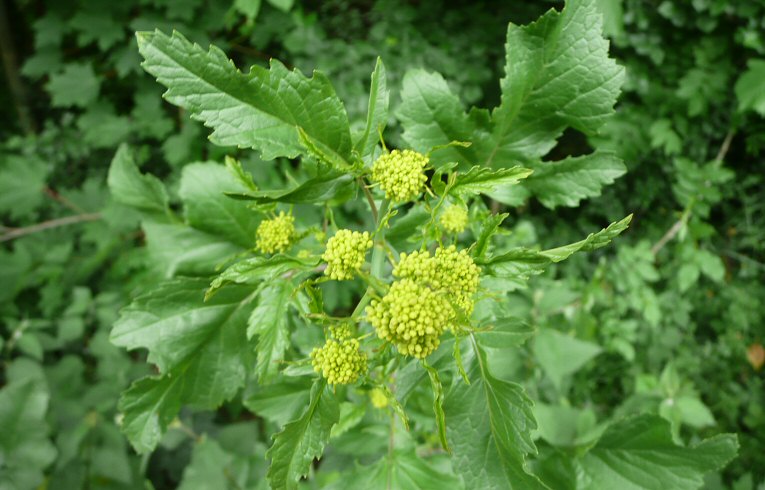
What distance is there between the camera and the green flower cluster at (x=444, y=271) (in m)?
0.81

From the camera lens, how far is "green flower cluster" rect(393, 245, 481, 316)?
81cm

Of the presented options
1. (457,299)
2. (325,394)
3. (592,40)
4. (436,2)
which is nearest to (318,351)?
(325,394)

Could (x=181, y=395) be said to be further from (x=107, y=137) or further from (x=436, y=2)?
(x=436, y=2)

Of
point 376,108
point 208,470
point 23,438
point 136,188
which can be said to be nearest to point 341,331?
point 376,108

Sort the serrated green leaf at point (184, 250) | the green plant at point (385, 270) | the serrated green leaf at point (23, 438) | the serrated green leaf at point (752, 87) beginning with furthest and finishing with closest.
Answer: the serrated green leaf at point (752, 87) → the serrated green leaf at point (23, 438) → the serrated green leaf at point (184, 250) → the green plant at point (385, 270)

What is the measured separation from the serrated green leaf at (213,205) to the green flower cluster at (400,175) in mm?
475

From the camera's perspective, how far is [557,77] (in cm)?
102

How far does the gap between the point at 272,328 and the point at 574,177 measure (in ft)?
2.27

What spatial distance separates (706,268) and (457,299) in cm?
206

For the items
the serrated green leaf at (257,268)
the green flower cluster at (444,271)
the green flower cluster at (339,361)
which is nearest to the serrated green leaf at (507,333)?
the green flower cluster at (444,271)

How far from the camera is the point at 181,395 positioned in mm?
1115

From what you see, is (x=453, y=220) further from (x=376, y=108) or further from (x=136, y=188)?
(x=136, y=188)

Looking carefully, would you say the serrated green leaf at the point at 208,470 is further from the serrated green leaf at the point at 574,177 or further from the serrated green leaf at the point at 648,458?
the serrated green leaf at the point at 574,177

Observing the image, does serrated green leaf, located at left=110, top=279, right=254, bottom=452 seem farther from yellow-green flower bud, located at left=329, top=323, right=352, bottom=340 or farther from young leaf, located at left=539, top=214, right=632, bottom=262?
young leaf, located at left=539, top=214, right=632, bottom=262
